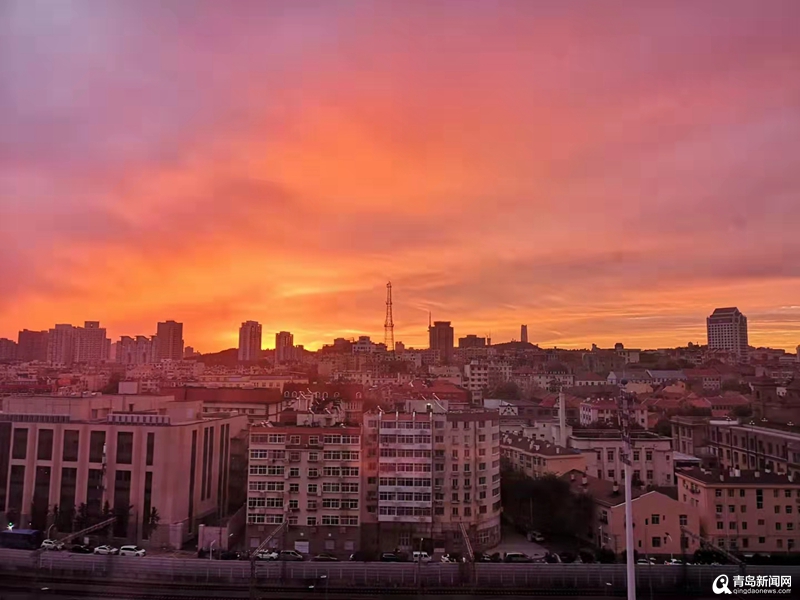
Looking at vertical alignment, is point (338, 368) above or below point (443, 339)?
below

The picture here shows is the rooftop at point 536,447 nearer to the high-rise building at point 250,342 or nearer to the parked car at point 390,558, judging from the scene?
the parked car at point 390,558

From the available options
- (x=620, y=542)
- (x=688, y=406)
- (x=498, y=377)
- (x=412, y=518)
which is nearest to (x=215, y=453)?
(x=412, y=518)

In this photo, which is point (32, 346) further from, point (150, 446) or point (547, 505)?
point (547, 505)

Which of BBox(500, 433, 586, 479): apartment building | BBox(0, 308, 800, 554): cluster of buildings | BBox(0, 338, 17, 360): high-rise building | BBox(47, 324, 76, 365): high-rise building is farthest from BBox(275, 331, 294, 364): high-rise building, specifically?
BBox(500, 433, 586, 479): apartment building

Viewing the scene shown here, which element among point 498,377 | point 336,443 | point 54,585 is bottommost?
point 54,585

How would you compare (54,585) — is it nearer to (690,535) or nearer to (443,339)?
(690,535)

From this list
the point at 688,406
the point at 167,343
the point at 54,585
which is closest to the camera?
the point at 54,585
